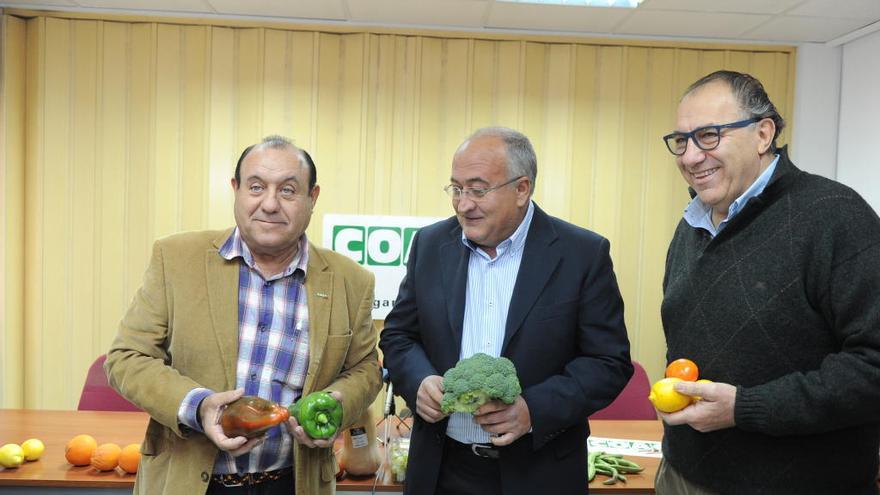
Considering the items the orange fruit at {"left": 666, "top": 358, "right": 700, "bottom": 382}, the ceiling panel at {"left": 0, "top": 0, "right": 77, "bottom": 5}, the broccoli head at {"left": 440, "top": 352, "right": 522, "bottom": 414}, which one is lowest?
the broccoli head at {"left": 440, "top": 352, "right": 522, "bottom": 414}

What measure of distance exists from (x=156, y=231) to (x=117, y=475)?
88.9 inches

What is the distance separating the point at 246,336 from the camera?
6.20ft

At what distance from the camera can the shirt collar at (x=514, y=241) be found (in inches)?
81.7

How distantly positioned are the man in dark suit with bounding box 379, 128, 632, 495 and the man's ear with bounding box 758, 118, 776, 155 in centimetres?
54

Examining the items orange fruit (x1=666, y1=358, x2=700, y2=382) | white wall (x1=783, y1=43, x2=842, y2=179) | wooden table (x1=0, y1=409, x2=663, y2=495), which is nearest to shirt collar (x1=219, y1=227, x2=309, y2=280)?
wooden table (x1=0, y1=409, x2=663, y2=495)

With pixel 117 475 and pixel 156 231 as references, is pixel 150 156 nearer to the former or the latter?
pixel 156 231

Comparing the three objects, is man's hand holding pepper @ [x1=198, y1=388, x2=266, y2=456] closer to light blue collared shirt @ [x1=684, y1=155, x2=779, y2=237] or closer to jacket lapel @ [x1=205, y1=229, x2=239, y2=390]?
jacket lapel @ [x1=205, y1=229, x2=239, y2=390]

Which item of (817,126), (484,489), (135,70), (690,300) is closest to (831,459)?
(690,300)

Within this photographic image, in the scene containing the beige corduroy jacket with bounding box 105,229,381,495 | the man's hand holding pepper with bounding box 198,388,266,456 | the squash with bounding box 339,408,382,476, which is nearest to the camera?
the man's hand holding pepper with bounding box 198,388,266,456

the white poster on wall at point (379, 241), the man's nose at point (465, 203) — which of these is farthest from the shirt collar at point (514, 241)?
the white poster on wall at point (379, 241)

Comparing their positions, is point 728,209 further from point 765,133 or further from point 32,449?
point 32,449

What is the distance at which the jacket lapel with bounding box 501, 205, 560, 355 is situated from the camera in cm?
198

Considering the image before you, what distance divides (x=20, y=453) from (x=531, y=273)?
5.99 feet

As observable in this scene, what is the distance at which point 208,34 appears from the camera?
430 cm
